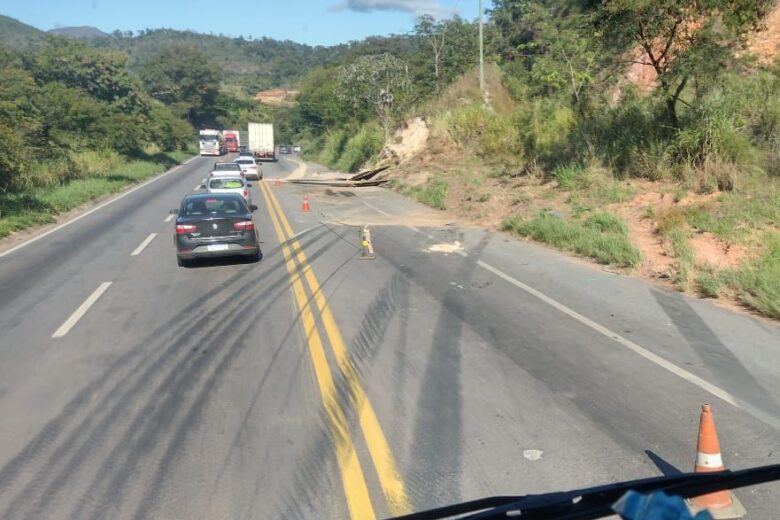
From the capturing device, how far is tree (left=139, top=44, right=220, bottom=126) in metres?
123

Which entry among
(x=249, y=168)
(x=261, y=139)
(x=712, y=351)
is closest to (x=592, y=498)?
(x=712, y=351)

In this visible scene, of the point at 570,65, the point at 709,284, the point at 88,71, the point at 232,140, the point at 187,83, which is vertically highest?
the point at 187,83

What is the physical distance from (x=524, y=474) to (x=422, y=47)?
189 ft

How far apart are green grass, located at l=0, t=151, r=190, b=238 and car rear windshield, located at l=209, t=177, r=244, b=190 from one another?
5177 millimetres

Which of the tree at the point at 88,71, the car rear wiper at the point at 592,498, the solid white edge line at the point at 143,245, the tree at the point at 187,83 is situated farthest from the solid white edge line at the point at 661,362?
the tree at the point at 187,83

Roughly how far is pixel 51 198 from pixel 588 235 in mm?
20255

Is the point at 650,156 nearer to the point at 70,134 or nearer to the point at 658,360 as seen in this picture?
the point at 658,360

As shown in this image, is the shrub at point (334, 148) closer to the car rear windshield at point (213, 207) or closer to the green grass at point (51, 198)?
the green grass at point (51, 198)

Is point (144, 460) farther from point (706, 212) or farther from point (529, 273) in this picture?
point (706, 212)

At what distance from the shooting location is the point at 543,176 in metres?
21.3

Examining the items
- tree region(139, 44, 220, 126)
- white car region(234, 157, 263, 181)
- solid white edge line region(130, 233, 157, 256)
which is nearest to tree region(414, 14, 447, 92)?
white car region(234, 157, 263, 181)

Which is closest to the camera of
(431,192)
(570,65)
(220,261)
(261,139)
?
(220,261)

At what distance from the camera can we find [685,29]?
1547 cm

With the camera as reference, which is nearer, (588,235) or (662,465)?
(662,465)
